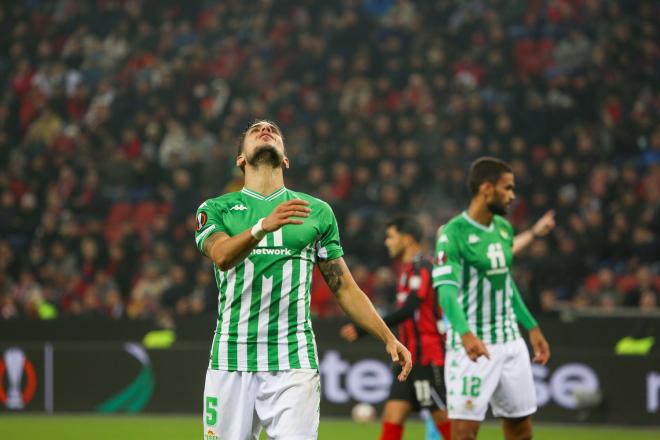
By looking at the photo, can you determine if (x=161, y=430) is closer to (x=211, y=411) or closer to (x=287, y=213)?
(x=211, y=411)

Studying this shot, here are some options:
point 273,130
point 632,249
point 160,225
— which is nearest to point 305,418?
point 273,130

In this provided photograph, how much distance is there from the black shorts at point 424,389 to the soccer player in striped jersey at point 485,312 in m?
0.98

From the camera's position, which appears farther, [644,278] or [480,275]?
[644,278]

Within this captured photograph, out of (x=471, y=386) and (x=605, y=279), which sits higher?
(x=605, y=279)

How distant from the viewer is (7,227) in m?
16.9

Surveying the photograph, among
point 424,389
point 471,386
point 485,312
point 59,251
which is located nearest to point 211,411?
point 471,386

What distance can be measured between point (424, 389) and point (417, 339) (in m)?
0.35

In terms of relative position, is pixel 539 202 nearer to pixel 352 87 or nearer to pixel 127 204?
pixel 352 87

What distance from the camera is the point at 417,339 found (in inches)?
308

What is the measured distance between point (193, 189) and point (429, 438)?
28.3 ft

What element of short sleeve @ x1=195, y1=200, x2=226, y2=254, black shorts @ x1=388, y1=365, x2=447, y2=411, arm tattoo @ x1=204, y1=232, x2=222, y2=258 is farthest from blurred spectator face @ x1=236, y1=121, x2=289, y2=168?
black shorts @ x1=388, y1=365, x2=447, y2=411

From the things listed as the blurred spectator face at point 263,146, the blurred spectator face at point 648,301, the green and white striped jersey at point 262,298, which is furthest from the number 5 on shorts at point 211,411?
the blurred spectator face at point 648,301

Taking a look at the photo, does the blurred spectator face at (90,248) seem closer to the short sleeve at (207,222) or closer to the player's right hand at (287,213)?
the short sleeve at (207,222)

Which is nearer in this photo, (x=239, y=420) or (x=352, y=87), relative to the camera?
(x=239, y=420)
